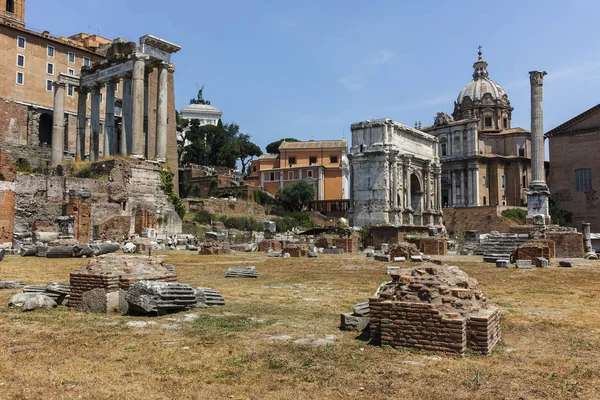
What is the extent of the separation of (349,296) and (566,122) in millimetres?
51228

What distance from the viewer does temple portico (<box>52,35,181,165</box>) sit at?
33.1 m

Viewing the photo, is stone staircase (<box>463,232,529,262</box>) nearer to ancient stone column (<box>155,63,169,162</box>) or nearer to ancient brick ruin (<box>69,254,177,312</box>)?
ancient brick ruin (<box>69,254,177,312</box>)

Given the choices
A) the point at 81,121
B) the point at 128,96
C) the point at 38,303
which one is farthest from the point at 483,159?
the point at 38,303

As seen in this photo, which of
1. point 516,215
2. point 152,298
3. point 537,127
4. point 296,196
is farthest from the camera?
point 296,196

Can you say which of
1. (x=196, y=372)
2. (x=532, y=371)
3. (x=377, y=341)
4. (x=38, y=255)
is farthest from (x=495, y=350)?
(x=38, y=255)

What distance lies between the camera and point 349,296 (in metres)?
10.4

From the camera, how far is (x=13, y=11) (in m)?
52.5

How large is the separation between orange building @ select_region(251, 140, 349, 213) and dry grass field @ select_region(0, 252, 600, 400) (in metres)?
58.0

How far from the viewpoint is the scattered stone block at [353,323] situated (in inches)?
269

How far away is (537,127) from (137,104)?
24.8m

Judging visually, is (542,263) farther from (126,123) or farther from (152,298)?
(126,123)

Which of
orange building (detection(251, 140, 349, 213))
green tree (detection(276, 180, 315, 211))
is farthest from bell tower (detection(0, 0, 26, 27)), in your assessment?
orange building (detection(251, 140, 349, 213))

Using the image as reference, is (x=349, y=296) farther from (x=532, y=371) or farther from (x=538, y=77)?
(x=538, y=77)

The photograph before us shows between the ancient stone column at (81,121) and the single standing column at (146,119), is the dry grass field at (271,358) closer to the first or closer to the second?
the single standing column at (146,119)
